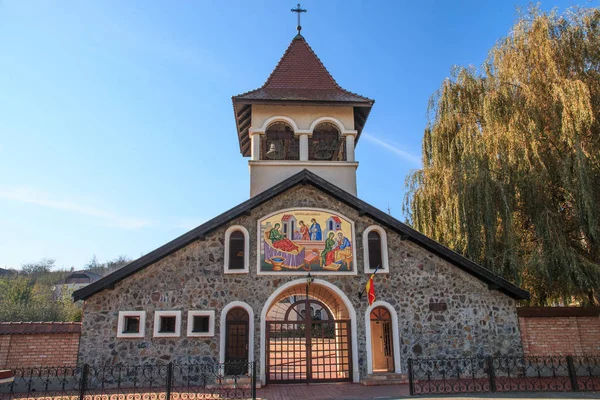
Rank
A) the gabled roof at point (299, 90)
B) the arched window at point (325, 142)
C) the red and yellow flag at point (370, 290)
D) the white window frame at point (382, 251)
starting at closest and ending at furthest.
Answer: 1. the red and yellow flag at point (370, 290)
2. the white window frame at point (382, 251)
3. the gabled roof at point (299, 90)
4. the arched window at point (325, 142)

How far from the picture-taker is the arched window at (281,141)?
56.1 feet

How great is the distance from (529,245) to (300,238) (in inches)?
302

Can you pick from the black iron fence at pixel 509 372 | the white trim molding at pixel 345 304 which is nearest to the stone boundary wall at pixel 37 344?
the white trim molding at pixel 345 304

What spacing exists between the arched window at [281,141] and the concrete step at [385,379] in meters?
8.00

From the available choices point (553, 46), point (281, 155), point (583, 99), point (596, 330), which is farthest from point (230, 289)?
point (553, 46)

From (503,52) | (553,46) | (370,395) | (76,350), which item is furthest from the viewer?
(503,52)

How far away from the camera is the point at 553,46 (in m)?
15.0

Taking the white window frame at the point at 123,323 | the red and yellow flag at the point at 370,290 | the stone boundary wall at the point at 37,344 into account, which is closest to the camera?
the stone boundary wall at the point at 37,344

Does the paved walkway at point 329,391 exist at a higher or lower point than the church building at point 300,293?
lower

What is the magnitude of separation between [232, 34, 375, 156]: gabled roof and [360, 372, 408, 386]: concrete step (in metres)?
9.47

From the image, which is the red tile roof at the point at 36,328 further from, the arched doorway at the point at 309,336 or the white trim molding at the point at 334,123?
the white trim molding at the point at 334,123

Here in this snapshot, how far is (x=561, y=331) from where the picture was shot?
539 inches

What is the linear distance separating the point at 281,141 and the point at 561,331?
11.0 meters

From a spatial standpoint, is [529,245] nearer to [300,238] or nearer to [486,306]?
[486,306]
